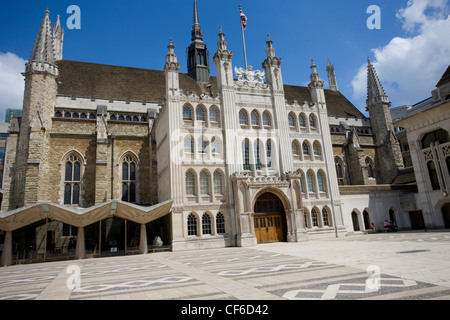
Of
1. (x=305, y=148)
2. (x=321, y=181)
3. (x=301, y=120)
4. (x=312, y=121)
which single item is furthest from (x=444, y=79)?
(x=321, y=181)

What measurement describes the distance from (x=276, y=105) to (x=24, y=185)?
2267 centimetres

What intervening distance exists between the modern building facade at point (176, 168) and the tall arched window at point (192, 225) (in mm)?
82

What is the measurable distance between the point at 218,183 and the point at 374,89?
31673 mm

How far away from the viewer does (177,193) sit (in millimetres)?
23547

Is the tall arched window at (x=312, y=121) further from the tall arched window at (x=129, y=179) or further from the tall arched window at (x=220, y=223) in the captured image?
the tall arched window at (x=129, y=179)

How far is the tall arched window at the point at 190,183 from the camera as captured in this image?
24.5 m

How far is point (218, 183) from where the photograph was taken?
2541 cm

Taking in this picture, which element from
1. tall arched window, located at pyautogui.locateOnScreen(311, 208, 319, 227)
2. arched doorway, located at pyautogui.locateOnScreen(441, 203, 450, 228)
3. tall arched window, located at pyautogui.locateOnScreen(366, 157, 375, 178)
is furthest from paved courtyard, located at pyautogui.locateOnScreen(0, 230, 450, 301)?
tall arched window, located at pyautogui.locateOnScreen(366, 157, 375, 178)

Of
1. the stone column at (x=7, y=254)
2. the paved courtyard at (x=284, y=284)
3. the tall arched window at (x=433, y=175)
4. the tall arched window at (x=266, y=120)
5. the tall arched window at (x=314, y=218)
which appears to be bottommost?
the paved courtyard at (x=284, y=284)

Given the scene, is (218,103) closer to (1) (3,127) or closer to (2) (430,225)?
(2) (430,225)

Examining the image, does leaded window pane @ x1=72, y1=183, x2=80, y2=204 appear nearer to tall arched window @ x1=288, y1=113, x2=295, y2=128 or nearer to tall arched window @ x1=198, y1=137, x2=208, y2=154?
tall arched window @ x1=198, y1=137, x2=208, y2=154

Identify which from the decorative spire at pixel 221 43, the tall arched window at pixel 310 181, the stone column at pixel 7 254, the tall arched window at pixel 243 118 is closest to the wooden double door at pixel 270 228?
the tall arched window at pixel 310 181

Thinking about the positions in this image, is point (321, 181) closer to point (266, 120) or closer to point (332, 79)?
point (266, 120)
